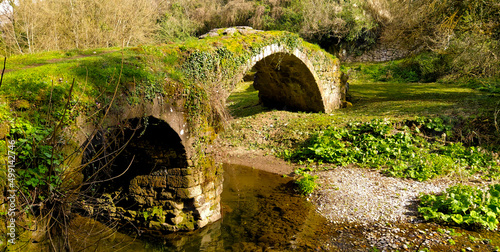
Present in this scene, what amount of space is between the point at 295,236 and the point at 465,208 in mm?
3078

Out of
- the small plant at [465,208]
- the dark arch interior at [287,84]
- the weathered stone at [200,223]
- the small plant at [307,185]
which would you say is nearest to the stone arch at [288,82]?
the dark arch interior at [287,84]

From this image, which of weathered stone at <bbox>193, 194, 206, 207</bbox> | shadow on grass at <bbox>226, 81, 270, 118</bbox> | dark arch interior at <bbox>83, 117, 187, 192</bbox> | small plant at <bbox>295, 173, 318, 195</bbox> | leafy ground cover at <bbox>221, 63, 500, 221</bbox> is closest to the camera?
dark arch interior at <bbox>83, 117, 187, 192</bbox>

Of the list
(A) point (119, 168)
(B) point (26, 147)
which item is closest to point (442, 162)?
(A) point (119, 168)

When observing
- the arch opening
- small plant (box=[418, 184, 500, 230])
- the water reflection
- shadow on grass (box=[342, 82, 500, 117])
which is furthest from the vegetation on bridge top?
shadow on grass (box=[342, 82, 500, 117])

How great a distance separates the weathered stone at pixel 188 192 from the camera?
5.85 metres

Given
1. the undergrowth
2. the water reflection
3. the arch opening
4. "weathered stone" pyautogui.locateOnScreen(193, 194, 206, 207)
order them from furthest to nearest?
the arch opening → the undergrowth → "weathered stone" pyautogui.locateOnScreen(193, 194, 206, 207) → the water reflection

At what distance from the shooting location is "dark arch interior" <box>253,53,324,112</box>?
37.1 feet

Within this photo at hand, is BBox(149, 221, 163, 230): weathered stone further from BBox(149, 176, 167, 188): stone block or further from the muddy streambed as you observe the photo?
BBox(149, 176, 167, 188): stone block

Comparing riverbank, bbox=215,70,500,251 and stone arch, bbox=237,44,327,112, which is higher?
stone arch, bbox=237,44,327,112

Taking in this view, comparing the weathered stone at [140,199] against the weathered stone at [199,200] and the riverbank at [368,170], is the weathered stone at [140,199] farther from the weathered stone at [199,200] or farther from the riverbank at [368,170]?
the riverbank at [368,170]

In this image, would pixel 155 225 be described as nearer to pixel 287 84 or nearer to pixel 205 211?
pixel 205 211

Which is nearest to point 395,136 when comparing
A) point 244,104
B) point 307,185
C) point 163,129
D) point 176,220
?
point 307,185

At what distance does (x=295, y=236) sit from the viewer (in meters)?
5.59

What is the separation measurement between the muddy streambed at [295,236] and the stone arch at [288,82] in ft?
16.7
